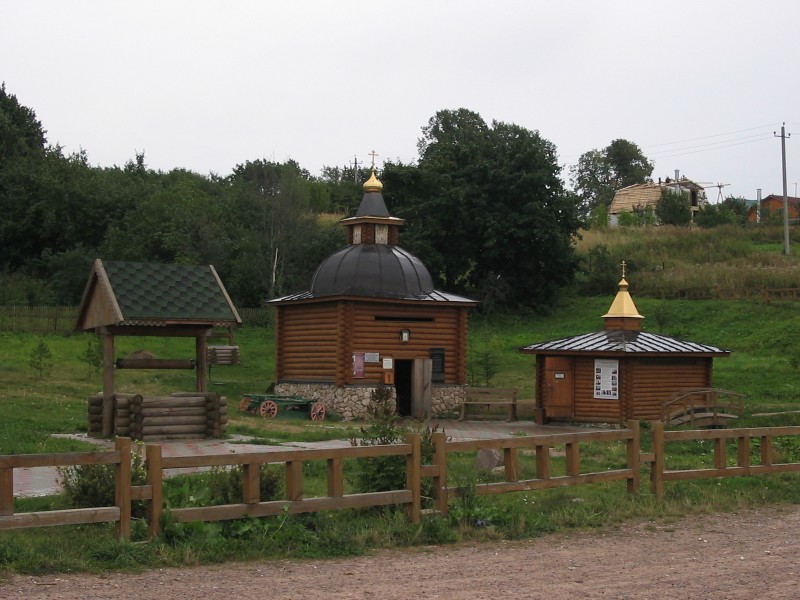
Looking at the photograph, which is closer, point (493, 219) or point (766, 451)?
point (766, 451)

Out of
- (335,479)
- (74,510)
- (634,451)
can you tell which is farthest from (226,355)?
(74,510)

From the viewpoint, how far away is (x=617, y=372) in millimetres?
28703

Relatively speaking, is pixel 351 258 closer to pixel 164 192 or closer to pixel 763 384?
pixel 763 384

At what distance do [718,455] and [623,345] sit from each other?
43.8ft

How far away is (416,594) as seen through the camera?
9008 mm

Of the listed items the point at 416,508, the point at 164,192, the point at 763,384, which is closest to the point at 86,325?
the point at 416,508

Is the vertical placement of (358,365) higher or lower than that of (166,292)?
lower

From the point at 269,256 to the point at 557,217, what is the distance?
1451 centimetres

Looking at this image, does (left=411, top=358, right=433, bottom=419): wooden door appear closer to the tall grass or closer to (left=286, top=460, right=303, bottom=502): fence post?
(left=286, top=460, right=303, bottom=502): fence post

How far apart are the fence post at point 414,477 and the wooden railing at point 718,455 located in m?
3.87

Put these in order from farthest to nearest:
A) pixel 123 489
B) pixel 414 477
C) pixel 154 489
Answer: pixel 414 477, pixel 154 489, pixel 123 489

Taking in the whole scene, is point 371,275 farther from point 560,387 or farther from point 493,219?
point 493,219

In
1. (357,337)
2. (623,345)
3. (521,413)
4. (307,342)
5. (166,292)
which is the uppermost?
(166,292)

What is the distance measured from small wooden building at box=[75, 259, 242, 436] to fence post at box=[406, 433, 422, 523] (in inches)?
402
